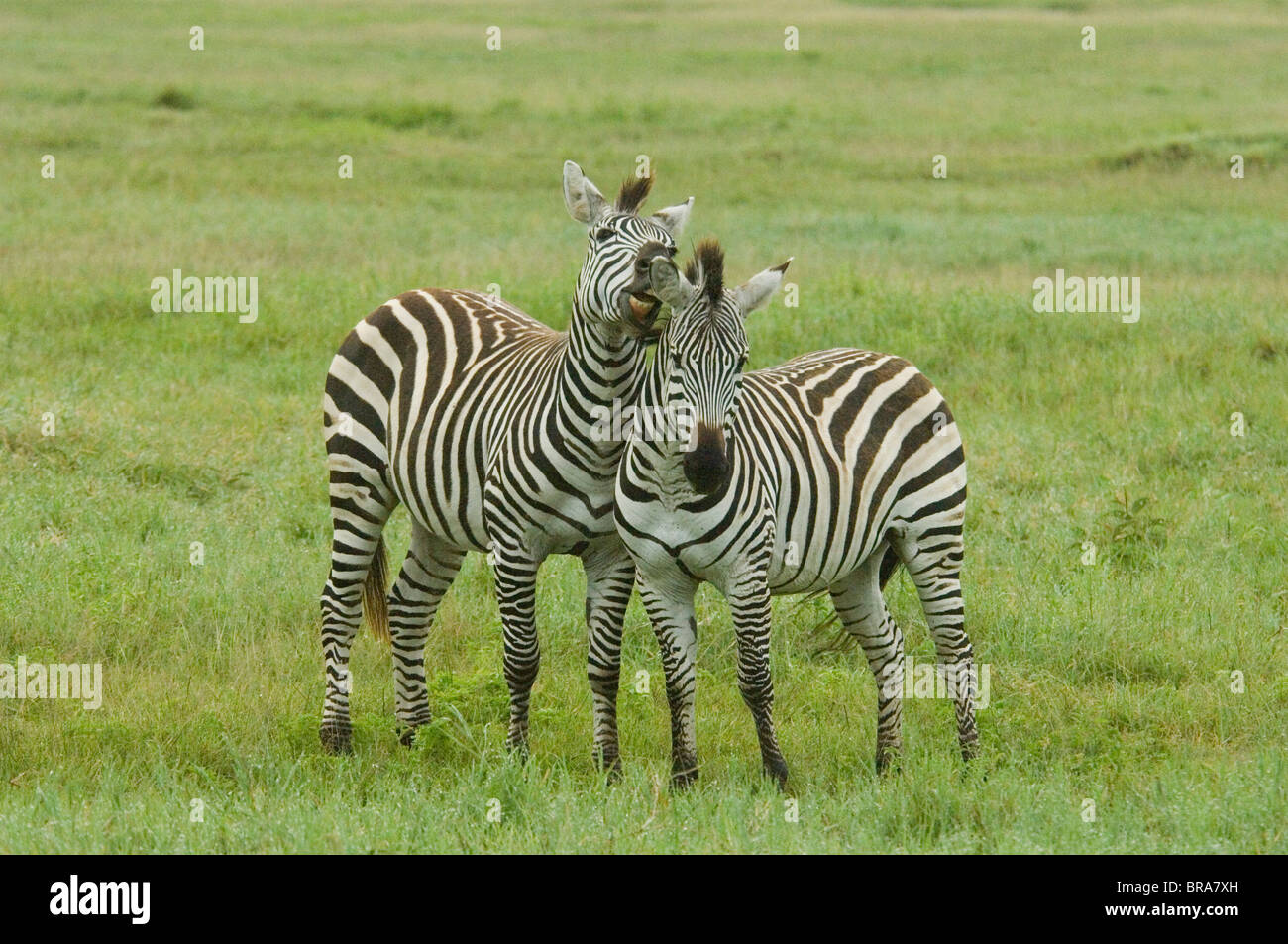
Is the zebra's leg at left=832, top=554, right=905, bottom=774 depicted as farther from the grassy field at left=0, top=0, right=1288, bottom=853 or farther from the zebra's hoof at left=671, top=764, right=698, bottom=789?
the zebra's hoof at left=671, top=764, right=698, bottom=789

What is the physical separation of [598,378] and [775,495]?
0.80m

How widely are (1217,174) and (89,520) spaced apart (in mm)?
19192

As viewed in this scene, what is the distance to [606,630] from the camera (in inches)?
229

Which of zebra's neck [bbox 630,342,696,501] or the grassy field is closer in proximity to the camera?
zebra's neck [bbox 630,342,696,501]

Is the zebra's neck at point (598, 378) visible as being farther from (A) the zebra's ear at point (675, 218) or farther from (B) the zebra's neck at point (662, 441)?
(A) the zebra's ear at point (675, 218)

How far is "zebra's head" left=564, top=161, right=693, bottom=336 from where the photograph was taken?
17.2 ft

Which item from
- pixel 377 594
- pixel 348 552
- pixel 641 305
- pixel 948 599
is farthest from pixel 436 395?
pixel 948 599

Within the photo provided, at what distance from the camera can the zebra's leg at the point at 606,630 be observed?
5805 mm

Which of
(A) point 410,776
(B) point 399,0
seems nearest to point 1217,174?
(A) point 410,776

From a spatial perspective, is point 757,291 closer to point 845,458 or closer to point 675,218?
point 675,218

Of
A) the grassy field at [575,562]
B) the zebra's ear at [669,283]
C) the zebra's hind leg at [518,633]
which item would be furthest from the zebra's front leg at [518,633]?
the zebra's ear at [669,283]

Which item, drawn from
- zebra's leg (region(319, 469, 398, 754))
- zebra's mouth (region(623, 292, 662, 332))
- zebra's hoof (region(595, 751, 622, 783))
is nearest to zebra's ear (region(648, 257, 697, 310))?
zebra's mouth (region(623, 292, 662, 332))

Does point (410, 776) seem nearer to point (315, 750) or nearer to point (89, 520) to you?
point (315, 750)

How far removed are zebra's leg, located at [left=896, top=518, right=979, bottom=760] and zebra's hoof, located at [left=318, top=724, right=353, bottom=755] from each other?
8.11 ft
